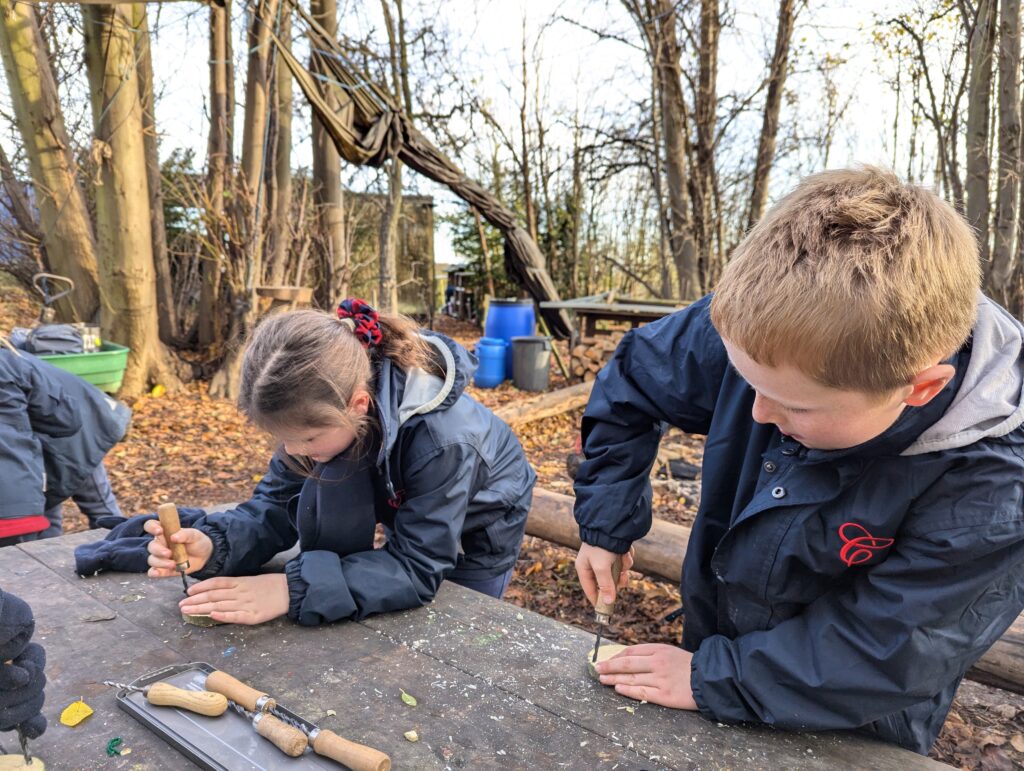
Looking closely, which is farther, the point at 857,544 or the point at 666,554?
the point at 666,554

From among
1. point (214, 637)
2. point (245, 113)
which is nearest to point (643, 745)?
point (214, 637)

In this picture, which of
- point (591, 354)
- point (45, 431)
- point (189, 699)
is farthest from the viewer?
point (591, 354)

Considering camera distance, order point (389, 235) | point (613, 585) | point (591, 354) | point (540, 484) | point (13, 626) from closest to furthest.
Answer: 1. point (13, 626)
2. point (613, 585)
3. point (540, 484)
4. point (389, 235)
5. point (591, 354)

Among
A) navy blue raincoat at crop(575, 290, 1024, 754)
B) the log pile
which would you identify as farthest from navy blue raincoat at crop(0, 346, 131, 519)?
the log pile

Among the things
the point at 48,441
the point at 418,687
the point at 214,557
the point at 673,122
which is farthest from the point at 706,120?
the point at 418,687

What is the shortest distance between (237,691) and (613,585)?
82 centimetres

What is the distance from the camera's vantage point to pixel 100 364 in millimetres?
5938

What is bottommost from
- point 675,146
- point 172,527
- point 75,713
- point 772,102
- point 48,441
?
point 75,713

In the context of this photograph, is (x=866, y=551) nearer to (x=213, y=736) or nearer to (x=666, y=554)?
(x=213, y=736)

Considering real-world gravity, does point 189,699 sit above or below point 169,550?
below

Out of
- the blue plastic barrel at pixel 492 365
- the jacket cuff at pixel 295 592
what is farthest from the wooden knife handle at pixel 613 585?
the blue plastic barrel at pixel 492 365

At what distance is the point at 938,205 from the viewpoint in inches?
44.2

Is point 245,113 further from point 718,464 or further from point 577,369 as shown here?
point 718,464

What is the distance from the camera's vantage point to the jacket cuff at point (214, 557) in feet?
6.24
